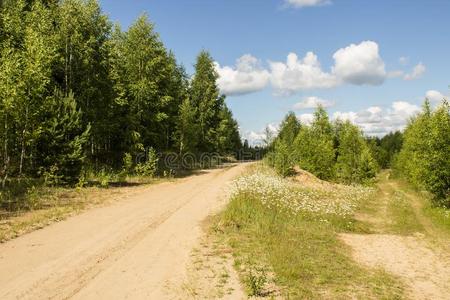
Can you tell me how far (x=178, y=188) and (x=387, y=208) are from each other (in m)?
15.4

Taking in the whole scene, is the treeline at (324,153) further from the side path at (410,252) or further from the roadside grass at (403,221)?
the side path at (410,252)

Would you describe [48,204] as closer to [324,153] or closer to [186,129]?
A: [186,129]

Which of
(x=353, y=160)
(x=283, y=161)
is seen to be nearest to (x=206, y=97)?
(x=353, y=160)

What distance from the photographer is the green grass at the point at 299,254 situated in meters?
10.0

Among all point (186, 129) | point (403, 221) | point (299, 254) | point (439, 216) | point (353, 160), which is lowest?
point (439, 216)

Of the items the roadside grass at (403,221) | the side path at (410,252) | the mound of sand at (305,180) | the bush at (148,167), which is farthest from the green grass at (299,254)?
the mound of sand at (305,180)

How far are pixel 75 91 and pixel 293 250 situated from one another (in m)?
24.5

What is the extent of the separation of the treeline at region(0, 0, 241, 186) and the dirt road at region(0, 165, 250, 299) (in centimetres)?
845

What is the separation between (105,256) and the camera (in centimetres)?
1141

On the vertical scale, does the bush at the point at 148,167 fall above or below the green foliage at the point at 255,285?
above

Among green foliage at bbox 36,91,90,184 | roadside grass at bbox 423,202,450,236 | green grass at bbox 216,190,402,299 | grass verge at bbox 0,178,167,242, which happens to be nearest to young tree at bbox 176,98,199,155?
grass verge at bbox 0,178,167,242

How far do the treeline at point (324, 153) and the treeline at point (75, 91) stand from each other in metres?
12.7

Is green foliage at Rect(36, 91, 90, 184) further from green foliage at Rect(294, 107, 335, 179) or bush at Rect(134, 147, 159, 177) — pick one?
green foliage at Rect(294, 107, 335, 179)

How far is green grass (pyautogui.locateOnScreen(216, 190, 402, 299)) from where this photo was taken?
10.0m
